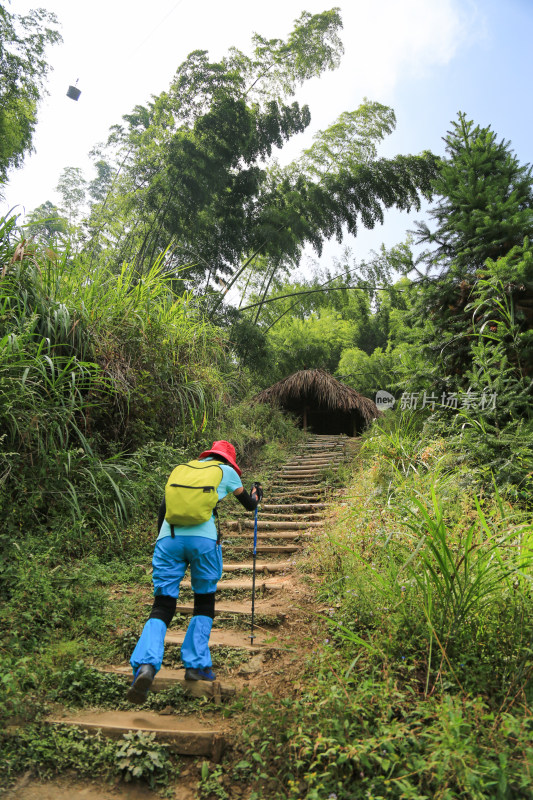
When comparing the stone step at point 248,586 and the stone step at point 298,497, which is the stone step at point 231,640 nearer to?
the stone step at point 248,586

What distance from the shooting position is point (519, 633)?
223 centimetres

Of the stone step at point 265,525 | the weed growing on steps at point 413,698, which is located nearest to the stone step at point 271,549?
the stone step at point 265,525

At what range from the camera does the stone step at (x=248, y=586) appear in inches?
150

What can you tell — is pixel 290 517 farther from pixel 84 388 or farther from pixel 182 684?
pixel 182 684

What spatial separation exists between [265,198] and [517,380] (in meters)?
6.82

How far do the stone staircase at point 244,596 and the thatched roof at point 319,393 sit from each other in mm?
2382

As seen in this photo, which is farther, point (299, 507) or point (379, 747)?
point (299, 507)

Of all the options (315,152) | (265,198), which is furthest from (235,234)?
(315,152)

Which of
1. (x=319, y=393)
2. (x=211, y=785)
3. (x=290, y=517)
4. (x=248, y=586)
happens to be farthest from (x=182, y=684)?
(x=319, y=393)

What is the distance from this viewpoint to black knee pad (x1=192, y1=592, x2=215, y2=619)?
269 cm

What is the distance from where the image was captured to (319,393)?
10.3 meters

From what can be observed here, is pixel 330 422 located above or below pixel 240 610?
above

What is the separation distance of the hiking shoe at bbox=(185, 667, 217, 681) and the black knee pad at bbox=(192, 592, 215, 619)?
260 mm

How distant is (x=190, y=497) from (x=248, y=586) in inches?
65.8
